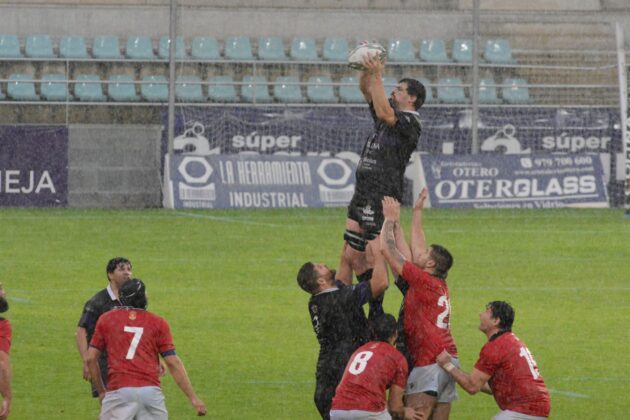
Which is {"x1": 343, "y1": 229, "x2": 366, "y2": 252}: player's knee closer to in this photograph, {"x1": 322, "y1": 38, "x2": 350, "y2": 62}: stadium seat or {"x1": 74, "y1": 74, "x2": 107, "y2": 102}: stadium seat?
{"x1": 74, "y1": 74, "x2": 107, "y2": 102}: stadium seat

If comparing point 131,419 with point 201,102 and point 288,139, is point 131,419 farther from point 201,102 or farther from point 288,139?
point 201,102

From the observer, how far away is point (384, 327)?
32.5 feet

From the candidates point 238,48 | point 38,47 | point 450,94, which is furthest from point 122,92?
point 450,94

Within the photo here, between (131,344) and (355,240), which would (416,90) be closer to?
(355,240)

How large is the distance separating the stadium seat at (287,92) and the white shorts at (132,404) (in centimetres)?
2414

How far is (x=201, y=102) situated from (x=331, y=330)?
23.3 metres

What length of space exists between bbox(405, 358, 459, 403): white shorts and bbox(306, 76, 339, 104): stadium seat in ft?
78.2

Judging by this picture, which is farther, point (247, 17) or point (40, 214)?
point (247, 17)

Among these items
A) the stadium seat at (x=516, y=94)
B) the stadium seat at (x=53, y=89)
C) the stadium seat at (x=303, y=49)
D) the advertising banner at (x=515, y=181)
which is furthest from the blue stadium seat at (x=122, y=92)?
the stadium seat at (x=516, y=94)

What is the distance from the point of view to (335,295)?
417 inches

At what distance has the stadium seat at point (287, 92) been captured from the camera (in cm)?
3400

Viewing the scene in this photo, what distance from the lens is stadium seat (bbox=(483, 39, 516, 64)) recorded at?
36312 millimetres

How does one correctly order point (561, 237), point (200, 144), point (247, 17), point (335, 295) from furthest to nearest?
1. point (247, 17)
2. point (200, 144)
3. point (561, 237)
4. point (335, 295)

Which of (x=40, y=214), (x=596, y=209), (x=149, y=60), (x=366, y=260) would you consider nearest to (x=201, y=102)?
(x=149, y=60)
